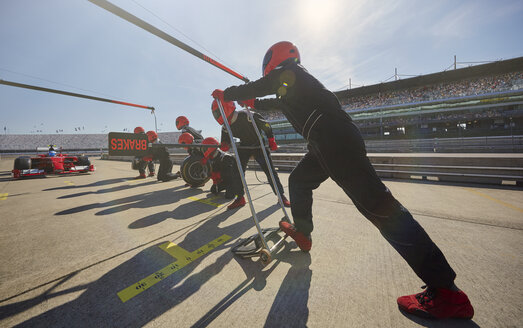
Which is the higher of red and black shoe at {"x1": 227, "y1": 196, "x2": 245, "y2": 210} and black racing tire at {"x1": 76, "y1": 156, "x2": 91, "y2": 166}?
black racing tire at {"x1": 76, "y1": 156, "x2": 91, "y2": 166}

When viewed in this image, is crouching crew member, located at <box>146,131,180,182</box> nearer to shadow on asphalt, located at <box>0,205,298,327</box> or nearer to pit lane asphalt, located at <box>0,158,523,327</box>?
pit lane asphalt, located at <box>0,158,523,327</box>

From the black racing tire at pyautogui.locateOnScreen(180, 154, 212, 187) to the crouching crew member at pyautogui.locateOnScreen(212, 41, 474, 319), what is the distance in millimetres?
3387

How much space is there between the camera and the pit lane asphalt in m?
1.13

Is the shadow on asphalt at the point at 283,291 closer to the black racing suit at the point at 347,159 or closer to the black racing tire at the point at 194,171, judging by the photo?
the black racing suit at the point at 347,159

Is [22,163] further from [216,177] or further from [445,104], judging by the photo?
[445,104]

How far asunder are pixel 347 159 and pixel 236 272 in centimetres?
127

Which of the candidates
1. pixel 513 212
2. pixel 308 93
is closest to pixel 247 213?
pixel 308 93

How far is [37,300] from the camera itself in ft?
4.15

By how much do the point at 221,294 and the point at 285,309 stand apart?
0.46m

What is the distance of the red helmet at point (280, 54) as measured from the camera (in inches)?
67.5

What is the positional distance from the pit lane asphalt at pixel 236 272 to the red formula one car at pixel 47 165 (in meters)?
7.42

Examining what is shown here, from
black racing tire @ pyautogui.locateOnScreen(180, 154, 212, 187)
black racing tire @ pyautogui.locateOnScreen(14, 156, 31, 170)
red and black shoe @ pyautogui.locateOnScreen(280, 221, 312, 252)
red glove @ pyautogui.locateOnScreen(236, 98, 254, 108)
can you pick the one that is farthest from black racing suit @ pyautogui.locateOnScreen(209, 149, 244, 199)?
black racing tire @ pyautogui.locateOnScreen(14, 156, 31, 170)

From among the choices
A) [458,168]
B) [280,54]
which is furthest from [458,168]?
[280,54]

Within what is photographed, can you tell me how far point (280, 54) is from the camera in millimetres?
1720
